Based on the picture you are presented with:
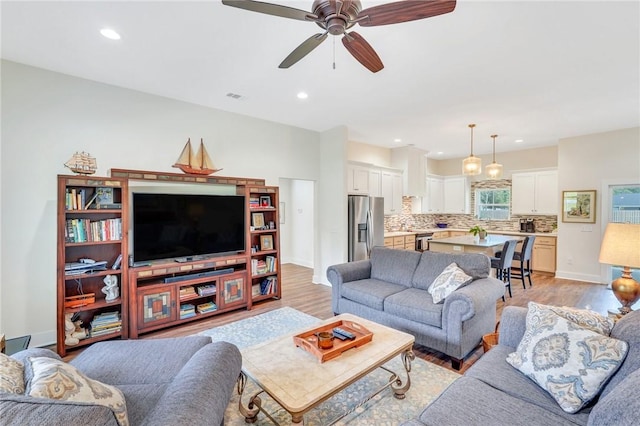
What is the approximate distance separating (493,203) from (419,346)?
20.1 ft

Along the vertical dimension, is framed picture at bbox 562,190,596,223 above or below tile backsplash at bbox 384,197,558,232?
above

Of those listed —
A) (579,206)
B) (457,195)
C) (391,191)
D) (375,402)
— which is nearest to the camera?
(375,402)

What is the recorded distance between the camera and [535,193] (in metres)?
6.68

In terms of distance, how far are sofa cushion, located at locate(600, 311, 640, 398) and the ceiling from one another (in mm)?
2145

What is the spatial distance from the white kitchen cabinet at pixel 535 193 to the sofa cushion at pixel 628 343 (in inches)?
235

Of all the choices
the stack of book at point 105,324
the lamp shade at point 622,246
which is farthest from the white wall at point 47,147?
the lamp shade at point 622,246

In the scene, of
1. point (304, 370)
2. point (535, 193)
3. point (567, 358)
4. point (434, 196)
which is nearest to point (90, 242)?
point (304, 370)

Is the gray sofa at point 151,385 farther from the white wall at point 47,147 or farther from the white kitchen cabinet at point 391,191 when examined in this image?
the white kitchen cabinet at point 391,191

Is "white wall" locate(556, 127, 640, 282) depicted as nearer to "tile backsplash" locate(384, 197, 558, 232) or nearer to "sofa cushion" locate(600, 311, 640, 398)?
"tile backsplash" locate(384, 197, 558, 232)

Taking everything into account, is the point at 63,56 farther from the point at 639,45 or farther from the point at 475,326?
the point at 639,45

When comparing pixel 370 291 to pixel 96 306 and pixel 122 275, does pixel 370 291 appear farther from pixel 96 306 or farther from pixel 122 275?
pixel 96 306

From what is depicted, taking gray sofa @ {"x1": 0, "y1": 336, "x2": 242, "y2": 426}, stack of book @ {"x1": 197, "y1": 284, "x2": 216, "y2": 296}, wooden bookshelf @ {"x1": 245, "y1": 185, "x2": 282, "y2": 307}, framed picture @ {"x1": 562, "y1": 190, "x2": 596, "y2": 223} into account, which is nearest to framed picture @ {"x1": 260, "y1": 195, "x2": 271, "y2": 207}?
wooden bookshelf @ {"x1": 245, "y1": 185, "x2": 282, "y2": 307}

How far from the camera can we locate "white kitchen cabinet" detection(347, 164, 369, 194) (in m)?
5.63

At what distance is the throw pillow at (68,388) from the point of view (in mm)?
1016
